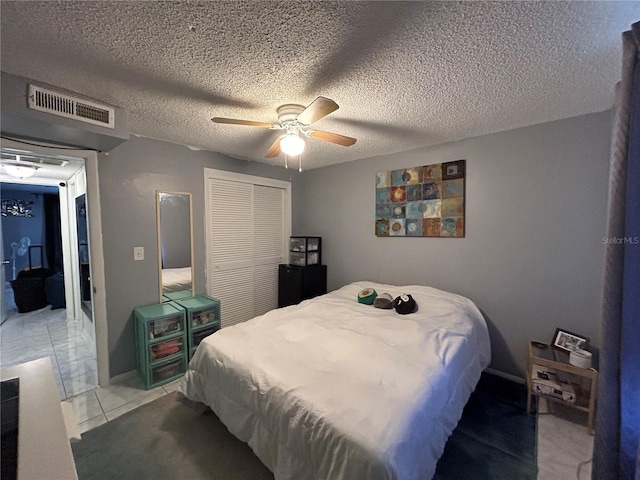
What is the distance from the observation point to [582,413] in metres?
1.92

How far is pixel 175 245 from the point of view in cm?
273

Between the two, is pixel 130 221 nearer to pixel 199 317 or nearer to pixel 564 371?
pixel 199 317

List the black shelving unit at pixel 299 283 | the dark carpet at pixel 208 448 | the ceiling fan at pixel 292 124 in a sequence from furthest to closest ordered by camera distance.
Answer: the black shelving unit at pixel 299 283 < the ceiling fan at pixel 292 124 < the dark carpet at pixel 208 448

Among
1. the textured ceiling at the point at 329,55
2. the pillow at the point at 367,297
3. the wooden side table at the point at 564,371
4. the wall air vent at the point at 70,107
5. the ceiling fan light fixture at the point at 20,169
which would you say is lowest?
the wooden side table at the point at 564,371

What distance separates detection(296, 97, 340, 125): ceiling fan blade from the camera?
1.36 metres

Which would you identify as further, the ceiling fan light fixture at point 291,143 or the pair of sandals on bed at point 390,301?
the pair of sandals on bed at point 390,301

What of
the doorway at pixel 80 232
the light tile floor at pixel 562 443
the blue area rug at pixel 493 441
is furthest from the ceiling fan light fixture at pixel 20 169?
→ the light tile floor at pixel 562 443

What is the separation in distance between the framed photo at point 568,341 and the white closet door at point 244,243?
3.07 metres

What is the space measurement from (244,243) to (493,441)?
9.79 ft

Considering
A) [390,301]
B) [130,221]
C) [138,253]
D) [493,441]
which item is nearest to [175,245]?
[138,253]

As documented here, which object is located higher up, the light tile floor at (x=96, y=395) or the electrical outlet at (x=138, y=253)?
the electrical outlet at (x=138, y=253)

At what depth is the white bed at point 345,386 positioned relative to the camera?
1.03 metres

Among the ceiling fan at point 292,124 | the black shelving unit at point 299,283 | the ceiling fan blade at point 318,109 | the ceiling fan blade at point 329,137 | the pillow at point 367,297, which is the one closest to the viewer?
the ceiling fan blade at point 318,109

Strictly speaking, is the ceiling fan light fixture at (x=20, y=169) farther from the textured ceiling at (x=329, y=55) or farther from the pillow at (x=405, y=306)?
the pillow at (x=405, y=306)
